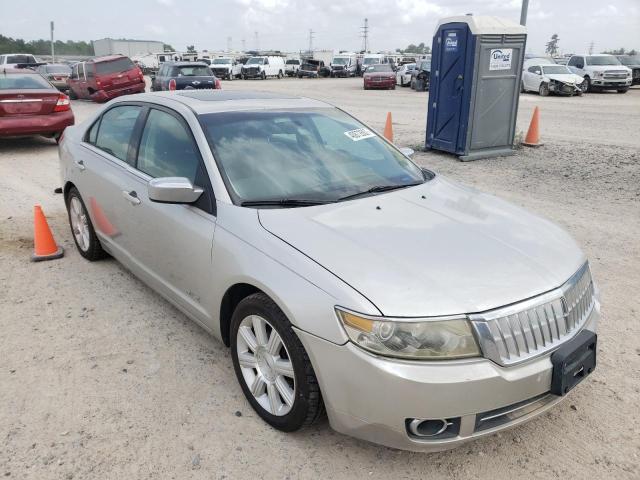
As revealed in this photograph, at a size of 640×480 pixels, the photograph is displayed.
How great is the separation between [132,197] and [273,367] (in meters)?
1.82

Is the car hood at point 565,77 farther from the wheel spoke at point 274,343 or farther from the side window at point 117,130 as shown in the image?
the wheel spoke at point 274,343

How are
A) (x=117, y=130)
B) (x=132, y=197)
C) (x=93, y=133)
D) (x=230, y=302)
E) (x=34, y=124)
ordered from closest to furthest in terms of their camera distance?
1. (x=230, y=302)
2. (x=132, y=197)
3. (x=117, y=130)
4. (x=93, y=133)
5. (x=34, y=124)

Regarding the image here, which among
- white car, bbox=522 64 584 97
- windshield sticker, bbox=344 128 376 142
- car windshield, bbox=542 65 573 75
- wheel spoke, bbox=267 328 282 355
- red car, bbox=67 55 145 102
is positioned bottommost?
wheel spoke, bbox=267 328 282 355

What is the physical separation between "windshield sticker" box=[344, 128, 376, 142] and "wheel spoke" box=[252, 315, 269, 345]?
1.66 metres

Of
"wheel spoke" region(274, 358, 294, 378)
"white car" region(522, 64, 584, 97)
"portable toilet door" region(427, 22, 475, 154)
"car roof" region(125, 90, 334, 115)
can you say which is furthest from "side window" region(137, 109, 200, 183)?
"white car" region(522, 64, 584, 97)

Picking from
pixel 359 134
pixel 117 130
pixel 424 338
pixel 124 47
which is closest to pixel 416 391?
pixel 424 338

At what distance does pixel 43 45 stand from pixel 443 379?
124103 millimetres

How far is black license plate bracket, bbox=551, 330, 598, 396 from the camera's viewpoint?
2.38 m

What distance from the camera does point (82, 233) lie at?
5.08 m

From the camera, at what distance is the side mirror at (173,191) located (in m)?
3.07

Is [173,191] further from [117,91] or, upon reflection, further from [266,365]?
[117,91]

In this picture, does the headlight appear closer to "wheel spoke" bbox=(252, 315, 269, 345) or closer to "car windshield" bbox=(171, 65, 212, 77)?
"wheel spoke" bbox=(252, 315, 269, 345)

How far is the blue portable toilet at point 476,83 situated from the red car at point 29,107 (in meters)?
7.19

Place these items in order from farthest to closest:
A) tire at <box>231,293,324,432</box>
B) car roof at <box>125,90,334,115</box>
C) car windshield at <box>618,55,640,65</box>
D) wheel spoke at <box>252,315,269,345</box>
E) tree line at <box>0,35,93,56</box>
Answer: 1. tree line at <box>0,35,93,56</box>
2. car windshield at <box>618,55,640,65</box>
3. car roof at <box>125,90,334,115</box>
4. wheel spoke at <box>252,315,269,345</box>
5. tire at <box>231,293,324,432</box>
